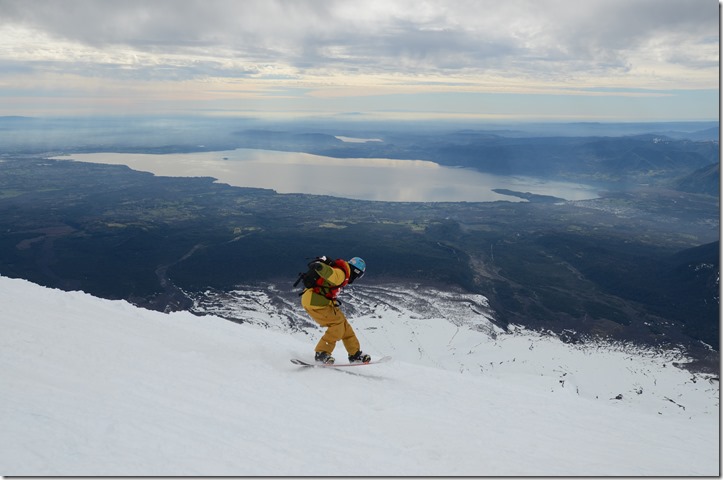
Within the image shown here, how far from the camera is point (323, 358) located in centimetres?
1005

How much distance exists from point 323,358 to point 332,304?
114 centimetres

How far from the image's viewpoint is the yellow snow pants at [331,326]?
9.91 metres

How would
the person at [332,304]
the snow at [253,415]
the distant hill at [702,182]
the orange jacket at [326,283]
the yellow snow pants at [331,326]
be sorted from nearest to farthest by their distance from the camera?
the snow at [253,415]
the orange jacket at [326,283]
the person at [332,304]
the yellow snow pants at [331,326]
the distant hill at [702,182]

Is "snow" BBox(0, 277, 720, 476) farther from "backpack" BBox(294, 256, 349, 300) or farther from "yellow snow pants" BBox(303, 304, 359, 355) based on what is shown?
"backpack" BBox(294, 256, 349, 300)

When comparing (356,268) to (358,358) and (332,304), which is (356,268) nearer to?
(332,304)

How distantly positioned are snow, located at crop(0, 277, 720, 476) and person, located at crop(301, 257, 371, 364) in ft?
1.63

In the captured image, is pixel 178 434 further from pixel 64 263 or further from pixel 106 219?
pixel 106 219

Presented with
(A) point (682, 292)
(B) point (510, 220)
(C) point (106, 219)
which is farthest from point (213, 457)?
(B) point (510, 220)

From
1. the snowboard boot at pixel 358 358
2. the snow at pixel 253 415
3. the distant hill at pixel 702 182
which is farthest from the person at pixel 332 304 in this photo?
the distant hill at pixel 702 182

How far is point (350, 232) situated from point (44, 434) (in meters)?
87.4

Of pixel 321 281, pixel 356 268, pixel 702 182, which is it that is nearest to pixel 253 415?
pixel 321 281

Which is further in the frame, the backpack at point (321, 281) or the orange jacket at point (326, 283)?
the backpack at point (321, 281)

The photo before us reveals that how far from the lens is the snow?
578cm

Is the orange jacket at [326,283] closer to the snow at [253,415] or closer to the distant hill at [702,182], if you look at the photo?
the snow at [253,415]
